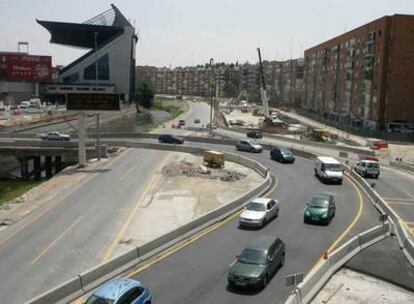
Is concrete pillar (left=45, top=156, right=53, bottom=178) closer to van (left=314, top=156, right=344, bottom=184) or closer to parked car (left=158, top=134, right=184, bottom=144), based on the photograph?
parked car (left=158, top=134, right=184, bottom=144)

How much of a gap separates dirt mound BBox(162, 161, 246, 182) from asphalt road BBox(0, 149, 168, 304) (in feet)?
15.1

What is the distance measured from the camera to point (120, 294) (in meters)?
18.4

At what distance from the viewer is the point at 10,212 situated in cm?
3962

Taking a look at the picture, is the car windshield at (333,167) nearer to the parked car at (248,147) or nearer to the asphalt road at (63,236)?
the asphalt road at (63,236)

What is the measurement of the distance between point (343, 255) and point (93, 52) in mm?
177244

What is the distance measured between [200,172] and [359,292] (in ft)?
111

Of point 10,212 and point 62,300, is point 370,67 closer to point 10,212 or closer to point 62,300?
point 10,212

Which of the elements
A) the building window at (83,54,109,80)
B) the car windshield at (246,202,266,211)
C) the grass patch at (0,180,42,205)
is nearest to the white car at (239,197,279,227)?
the car windshield at (246,202,266,211)

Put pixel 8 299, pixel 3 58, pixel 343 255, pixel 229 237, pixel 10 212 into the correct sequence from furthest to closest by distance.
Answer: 1. pixel 3 58
2. pixel 10 212
3. pixel 229 237
4. pixel 343 255
5. pixel 8 299

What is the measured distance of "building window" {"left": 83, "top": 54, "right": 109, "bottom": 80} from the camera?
19300 centimetres

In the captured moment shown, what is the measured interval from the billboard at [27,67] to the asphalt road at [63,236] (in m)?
134

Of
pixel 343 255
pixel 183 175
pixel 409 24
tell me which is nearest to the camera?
pixel 343 255

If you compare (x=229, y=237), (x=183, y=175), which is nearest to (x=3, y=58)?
(x=183, y=175)

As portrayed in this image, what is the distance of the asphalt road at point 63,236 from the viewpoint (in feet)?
82.4
